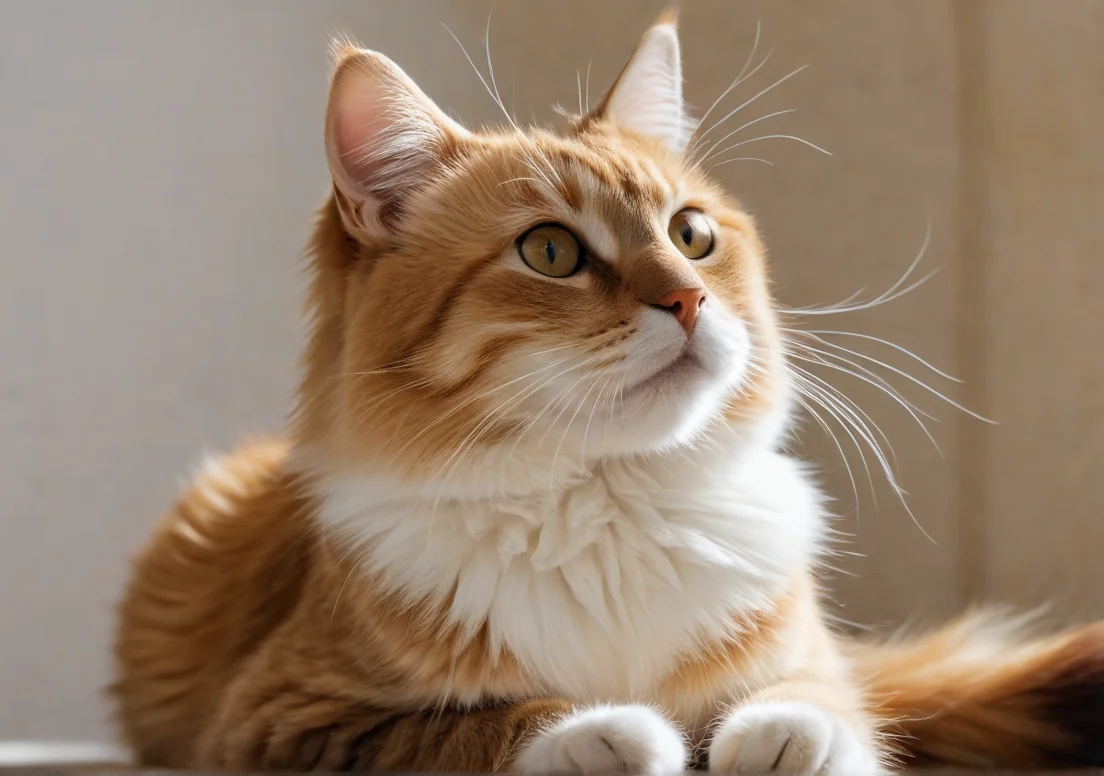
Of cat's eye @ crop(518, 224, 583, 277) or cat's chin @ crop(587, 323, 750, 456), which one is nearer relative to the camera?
cat's chin @ crop(587, 323, 750, 456)

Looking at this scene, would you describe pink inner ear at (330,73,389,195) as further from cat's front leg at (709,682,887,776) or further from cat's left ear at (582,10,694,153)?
cat's front leg at (709,682,887,776)

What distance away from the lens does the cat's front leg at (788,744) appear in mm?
1115

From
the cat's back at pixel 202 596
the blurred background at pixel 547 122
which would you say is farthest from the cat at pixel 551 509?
the blurred background at pixel 547 122

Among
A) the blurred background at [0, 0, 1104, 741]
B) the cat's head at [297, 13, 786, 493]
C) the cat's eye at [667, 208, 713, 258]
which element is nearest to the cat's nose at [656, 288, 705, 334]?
the cat's head at [297, 13, 786, 493]

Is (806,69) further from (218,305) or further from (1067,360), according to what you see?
(218,305)

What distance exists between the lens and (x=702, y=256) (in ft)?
5.06

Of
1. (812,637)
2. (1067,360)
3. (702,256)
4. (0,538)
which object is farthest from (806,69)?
(0,538)

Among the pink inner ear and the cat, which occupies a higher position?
the pink inner ear

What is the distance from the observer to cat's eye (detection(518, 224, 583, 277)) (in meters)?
1.37

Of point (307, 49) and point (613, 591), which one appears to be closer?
point (613, 591)

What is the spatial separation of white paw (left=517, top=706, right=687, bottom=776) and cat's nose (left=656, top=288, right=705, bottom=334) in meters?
0.46

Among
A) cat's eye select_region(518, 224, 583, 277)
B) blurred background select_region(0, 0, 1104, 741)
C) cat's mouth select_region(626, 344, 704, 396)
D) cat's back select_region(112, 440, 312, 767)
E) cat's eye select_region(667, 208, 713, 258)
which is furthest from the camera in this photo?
blurred background select_region(0, 0, 1104, 741)

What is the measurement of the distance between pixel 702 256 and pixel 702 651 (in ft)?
1.89

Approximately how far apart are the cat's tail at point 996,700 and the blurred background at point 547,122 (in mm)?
801
